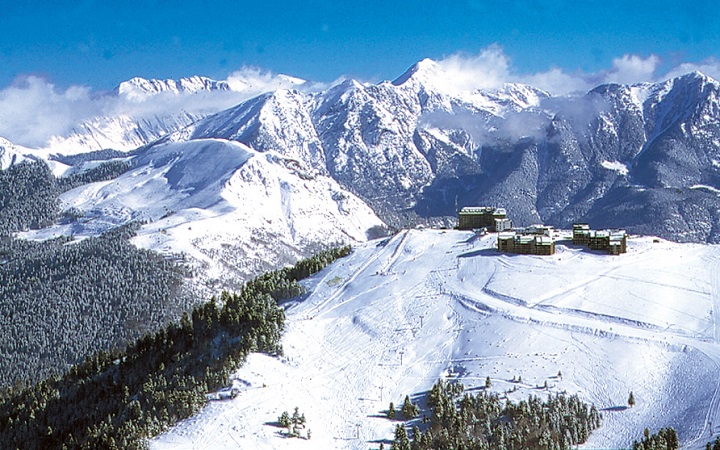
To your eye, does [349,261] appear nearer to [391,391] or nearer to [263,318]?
[263,318]

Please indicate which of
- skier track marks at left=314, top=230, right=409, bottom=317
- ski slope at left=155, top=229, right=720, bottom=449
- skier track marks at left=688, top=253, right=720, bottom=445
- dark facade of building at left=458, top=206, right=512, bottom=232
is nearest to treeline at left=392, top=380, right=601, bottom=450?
ski slope at left=155, top=229, right=720, bottom=449

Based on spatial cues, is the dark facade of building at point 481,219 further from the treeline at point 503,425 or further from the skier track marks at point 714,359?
the treeline at point 503,425

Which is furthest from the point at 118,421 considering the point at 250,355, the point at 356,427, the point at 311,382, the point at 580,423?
the point at 580,423

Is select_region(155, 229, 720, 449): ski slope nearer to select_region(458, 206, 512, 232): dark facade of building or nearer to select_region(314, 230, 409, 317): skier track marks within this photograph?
select_region(314, 230, 409, 317): skier track marks

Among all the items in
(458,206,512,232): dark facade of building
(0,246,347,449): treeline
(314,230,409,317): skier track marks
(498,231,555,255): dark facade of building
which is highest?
(458,206,512,232): dark facade of building

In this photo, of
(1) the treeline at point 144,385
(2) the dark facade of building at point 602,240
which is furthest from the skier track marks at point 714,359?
(1) the treeline at point 144,385

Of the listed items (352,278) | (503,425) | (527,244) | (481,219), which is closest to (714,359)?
(503,425)
